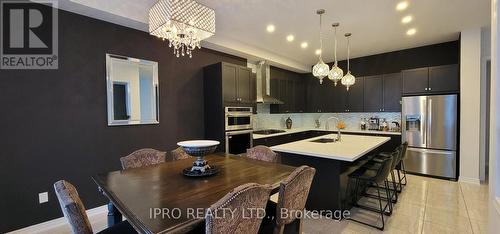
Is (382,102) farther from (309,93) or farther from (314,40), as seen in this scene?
(314,40)

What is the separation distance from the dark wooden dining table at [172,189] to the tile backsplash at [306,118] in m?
3.37

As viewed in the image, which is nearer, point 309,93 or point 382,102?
point 382,102

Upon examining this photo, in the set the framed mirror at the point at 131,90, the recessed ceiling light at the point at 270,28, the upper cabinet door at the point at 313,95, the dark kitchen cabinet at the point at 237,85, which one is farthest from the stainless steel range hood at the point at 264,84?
the framed mirror at the point at 131,90

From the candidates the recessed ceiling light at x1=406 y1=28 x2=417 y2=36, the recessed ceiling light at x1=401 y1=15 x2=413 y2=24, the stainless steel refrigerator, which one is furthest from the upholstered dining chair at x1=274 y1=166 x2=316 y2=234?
the stainless steel refrigerator

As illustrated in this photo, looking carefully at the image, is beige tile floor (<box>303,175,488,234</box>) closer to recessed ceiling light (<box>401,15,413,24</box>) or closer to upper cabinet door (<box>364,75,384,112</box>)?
upper cabinet door (<box>364,75,384,112</box>)

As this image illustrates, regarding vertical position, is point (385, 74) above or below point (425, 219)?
above

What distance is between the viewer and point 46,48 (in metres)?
2.54

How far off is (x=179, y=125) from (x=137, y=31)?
1.54 meters

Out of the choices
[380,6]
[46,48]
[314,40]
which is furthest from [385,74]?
[46,48]

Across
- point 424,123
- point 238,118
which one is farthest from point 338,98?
point 238,118

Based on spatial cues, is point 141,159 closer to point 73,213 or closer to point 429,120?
point 73,213

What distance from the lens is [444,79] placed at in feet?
13.9

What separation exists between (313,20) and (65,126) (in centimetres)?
359

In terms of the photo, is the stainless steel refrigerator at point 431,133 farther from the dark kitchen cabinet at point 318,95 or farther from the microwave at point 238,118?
the microwave at point 238,118
